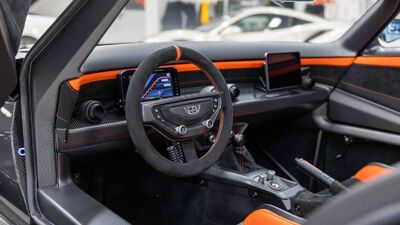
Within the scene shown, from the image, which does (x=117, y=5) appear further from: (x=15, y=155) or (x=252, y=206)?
(x=252, y=206)

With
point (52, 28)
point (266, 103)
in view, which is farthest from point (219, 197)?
point (52, 28)

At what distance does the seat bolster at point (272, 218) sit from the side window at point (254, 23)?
204 inches

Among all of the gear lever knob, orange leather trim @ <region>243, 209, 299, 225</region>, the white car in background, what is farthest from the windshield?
orange leather trim @ <region>243, 209, 299, 225</region>

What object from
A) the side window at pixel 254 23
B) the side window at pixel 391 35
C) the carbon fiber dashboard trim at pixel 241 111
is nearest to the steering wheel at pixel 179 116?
the carbon fiber dashboard trim at pixel 241 111

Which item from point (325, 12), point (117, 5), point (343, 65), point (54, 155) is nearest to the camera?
point (117, 5)

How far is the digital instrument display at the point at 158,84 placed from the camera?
1716 mm

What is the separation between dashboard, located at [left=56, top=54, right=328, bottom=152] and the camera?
5.18ft

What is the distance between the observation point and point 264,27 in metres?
6.62

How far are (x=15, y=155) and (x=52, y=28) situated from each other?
1.55 ft

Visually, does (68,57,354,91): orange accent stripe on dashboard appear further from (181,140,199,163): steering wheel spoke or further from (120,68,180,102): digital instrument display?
(181,140,199,163): steering wheel spoke

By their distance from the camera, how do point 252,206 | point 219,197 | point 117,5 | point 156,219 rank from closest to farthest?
point 117,5 < point 252,206 < point 219,197 < point 156,219

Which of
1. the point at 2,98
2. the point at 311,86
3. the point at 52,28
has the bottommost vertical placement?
the point at 311,86

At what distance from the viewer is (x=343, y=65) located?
2.57 m

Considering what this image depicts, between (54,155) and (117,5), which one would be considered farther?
(54,155)
